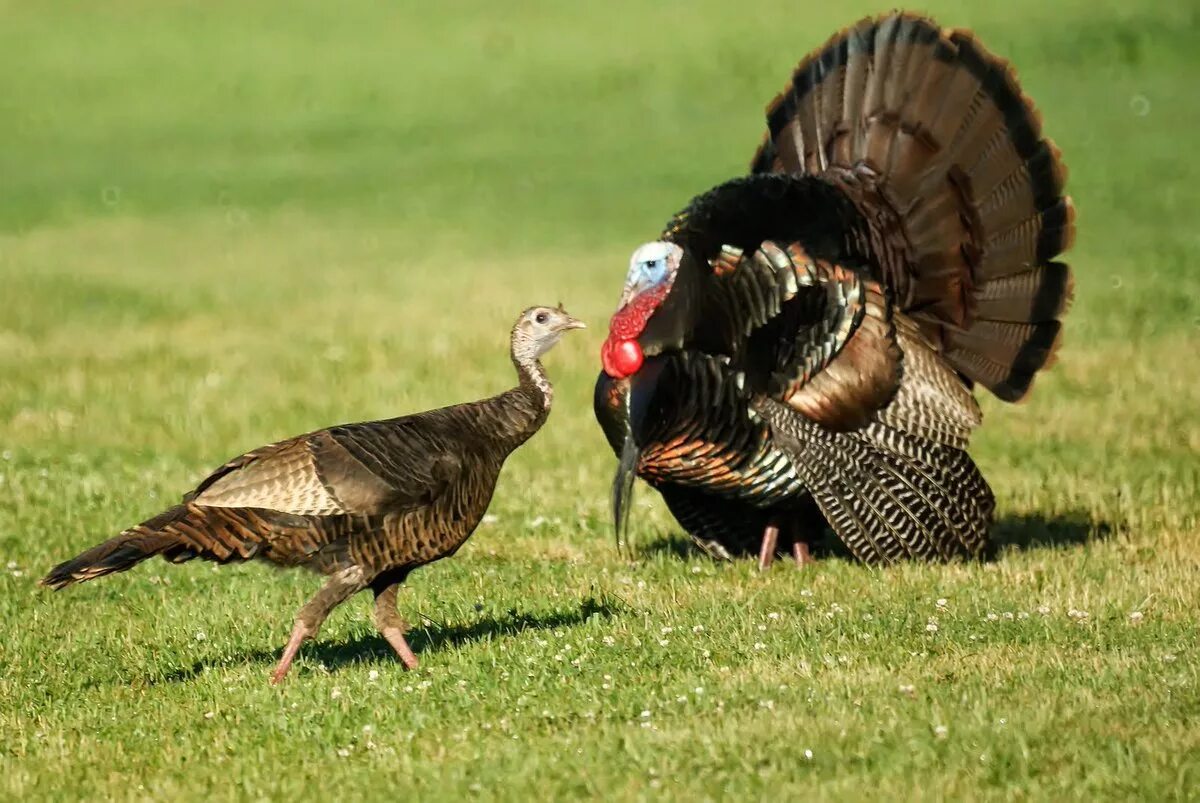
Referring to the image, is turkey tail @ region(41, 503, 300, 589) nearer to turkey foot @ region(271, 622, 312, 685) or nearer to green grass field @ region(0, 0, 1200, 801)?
turkey foot @ region(271, 622, 312, 685)

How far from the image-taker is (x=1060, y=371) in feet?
46.1

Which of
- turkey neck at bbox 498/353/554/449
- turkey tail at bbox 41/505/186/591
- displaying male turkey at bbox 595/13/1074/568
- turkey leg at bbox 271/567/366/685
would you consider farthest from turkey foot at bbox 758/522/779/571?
turkey tail at bbox 41/505/186/591

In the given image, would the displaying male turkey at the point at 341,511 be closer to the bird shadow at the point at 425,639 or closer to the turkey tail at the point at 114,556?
the turkey tail at the point at 114,556

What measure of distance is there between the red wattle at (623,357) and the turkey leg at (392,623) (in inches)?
52.5

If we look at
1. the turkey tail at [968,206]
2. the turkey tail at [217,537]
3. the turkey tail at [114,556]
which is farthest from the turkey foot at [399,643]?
the turkey tail at [968,206]

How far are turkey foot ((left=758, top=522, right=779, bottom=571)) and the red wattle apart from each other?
4.71ft

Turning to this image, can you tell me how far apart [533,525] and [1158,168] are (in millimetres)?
16137

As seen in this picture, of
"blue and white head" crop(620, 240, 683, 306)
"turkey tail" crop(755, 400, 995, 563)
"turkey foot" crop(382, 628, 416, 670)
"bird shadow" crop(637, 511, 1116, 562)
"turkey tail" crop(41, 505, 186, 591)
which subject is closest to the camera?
"turkey tail" crop(41, 505, 186, 591)

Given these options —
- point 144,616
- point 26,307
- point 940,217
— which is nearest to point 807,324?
point 940,217

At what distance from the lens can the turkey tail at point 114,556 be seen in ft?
20.3

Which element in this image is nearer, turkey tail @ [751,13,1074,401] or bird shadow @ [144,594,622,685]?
bird shadow @ [144,594,622,685]

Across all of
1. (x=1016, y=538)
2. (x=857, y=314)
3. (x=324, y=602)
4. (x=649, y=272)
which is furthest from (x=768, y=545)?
(x=324, y=602)

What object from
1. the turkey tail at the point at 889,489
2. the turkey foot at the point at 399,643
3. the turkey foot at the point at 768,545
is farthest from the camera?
the turkey foot at the point at 768,545

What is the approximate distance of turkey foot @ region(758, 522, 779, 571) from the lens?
8.67 m
